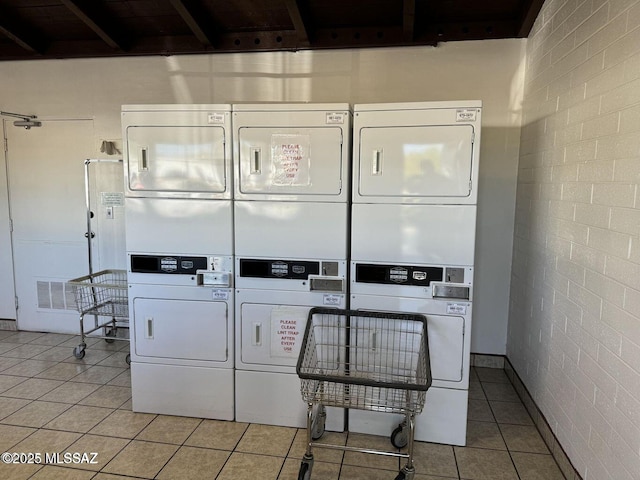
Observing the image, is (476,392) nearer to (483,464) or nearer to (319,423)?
(483,464)

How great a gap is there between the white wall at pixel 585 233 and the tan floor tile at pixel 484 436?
34 cm

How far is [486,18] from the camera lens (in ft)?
11.3

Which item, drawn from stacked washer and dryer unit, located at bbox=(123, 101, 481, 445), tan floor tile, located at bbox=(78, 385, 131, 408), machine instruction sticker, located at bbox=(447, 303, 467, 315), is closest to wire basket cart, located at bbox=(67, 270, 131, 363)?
tan floor tile, located at bbox=(78, 385, 131, 408)

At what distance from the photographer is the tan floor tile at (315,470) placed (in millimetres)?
2371

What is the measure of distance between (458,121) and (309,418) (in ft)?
6.01

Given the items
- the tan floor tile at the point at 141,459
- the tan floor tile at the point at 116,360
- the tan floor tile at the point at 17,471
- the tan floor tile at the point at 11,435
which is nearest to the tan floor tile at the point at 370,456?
the tan floor tile at the point at 141,459

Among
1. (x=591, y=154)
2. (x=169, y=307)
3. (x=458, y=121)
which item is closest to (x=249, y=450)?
(x=169, y=307)

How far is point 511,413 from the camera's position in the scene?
307 centimetres

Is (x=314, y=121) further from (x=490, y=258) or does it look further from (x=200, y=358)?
(x=490, y=258)

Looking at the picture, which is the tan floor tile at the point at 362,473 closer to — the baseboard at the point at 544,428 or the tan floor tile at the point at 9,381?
the baseboard at the point at 544,428

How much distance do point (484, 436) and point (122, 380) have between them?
279 cm

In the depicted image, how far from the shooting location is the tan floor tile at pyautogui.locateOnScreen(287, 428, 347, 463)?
2.55 metres

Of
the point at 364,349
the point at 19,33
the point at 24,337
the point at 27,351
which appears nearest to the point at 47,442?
the point at 27,351

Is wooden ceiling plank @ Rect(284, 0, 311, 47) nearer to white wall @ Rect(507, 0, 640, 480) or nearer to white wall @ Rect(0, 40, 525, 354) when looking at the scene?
white wall @ Rect(0, 40, 525, 354)
